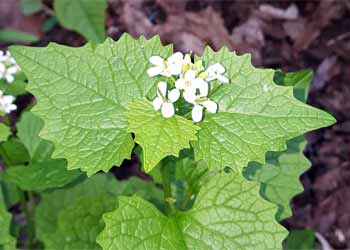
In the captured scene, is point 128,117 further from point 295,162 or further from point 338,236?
point 338,236

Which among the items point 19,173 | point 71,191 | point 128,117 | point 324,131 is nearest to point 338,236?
point 324,131

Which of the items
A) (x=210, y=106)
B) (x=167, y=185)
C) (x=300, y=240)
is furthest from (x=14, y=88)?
(x=300, y=240)

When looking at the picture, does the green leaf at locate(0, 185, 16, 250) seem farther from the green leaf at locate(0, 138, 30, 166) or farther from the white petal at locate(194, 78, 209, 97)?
the white petal at locate(194, 78, 209, 97)

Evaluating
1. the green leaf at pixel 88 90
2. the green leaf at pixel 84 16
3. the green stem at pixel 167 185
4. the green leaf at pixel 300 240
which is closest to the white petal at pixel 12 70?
the green leaf at pixel 88 90

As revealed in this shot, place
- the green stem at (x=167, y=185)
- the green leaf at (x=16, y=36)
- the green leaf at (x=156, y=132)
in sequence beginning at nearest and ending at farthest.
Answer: the green leaf at (x=156, y=132), the green stem at (x=167, y=185), the green leaf at (x=16, y=36)

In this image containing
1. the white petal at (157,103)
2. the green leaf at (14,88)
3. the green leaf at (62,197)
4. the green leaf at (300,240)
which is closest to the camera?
the white petal at (157,103)

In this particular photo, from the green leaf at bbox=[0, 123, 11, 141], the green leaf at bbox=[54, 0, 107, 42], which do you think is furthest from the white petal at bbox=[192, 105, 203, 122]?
the green leaf at bbox=[54, 0, 107, 42]

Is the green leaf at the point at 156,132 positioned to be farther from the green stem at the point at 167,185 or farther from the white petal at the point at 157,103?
the green stem at the point at 167,185
